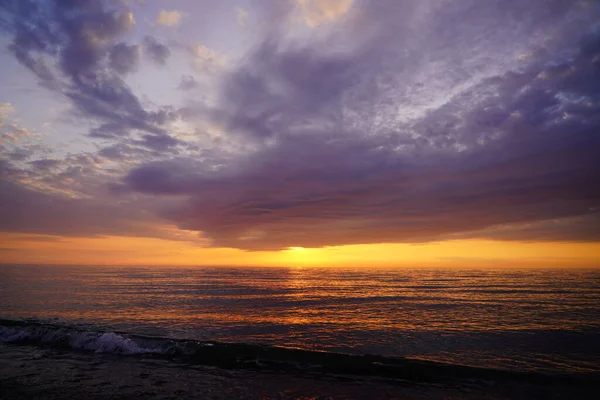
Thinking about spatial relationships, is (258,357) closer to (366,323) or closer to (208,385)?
(208,385)

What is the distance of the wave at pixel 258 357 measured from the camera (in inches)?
612

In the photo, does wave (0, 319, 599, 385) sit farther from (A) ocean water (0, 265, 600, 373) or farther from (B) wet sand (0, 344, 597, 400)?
(B) wet sand (0, 344, 597, 400)

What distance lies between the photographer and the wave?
1554 cm

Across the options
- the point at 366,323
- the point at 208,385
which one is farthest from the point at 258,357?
the point at 366,323

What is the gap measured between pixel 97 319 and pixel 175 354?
14300 millimetres

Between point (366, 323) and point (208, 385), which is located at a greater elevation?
point (208, 385)

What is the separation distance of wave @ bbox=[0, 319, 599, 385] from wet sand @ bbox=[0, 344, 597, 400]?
2.84 ft

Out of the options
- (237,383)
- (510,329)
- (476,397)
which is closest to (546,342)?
(510,329)

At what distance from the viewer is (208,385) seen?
44.7ft

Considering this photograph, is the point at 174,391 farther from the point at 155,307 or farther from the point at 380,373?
the point at 155,307

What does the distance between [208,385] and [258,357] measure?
497 cm

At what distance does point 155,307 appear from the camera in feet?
113

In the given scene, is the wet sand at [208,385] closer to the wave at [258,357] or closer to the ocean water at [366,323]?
the wave at [258,357]

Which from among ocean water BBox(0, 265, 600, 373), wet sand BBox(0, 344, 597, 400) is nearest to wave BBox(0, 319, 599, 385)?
ocean water BBox(0, 265, 600, 373)
